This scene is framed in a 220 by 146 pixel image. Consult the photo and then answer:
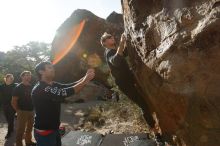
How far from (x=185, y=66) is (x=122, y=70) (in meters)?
2.43

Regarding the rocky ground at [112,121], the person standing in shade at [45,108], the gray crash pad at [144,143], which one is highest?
the person standing in shade at [45,108]

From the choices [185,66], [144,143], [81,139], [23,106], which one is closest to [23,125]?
[23,106]

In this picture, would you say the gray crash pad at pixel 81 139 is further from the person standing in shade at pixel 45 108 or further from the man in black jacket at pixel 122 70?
the person standing in shade at pixel 45 108

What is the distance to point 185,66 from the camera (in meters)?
3.95

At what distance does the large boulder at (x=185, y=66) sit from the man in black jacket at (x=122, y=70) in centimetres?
120

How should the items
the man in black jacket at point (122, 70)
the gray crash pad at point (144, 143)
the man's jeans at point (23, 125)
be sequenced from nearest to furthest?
the man in black jacket at point (122, 70), the gray crash pad at point (144, 143), the man's jeans at point (23, 125)

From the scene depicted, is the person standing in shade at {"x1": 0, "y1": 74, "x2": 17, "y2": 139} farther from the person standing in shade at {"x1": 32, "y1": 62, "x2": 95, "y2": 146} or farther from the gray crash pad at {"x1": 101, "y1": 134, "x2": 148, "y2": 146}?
the person standing in shade at {"x1": 32, "y1": 62, "x2": 95, "y2": 146}

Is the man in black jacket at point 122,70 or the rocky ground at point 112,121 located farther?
the rocky ground at point 112,121

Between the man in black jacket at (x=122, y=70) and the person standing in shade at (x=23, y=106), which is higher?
the man in black jacket at (x=122, y=70)

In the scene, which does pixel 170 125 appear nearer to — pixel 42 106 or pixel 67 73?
pixel 42 106

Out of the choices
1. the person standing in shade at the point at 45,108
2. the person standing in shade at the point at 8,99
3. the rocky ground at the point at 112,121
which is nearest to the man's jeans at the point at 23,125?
the rocky ground at the point at 112,121

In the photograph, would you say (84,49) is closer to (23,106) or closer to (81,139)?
(23,106)

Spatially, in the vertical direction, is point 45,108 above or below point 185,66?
below

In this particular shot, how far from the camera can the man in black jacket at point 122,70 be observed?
6.09m
